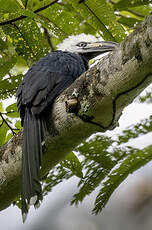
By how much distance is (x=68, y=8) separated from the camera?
3457 mm

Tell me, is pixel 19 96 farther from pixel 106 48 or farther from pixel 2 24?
pixel 106 48

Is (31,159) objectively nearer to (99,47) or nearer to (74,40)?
(99,47)

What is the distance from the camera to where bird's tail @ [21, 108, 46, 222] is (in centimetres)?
202

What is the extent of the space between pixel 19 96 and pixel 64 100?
600 millimetres

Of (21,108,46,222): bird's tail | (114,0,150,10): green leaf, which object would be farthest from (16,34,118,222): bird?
(114,0,150,10): green leaf

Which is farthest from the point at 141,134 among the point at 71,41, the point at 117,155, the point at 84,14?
the point at 71,41

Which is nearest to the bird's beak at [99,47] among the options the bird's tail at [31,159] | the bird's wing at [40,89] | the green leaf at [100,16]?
the green leaf at [100,16]

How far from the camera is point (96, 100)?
181 cm

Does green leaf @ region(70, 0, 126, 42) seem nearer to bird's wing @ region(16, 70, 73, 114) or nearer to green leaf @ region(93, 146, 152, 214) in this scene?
bird's wing @ region(16, 70, 73, 114)

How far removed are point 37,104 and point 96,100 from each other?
0.61 metres

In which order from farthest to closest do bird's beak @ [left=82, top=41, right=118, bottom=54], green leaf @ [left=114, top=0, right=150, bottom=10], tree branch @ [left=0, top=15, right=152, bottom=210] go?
bird's beak @ [left=82, top=41, right=118, bottom=54] → green leaf @ [left=114, top=0, right=150, bottom=10] → tree branch @ [left=0, top=15, right=152, bottom=210]

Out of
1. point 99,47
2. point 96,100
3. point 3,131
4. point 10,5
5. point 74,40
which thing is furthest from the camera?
point 74,40

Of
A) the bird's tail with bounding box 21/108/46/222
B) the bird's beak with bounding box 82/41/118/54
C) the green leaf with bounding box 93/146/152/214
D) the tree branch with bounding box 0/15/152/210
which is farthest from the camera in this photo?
the bird's beak with bounding box 82/41/118/54

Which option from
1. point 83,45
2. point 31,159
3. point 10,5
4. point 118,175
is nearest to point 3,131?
point 31,159
